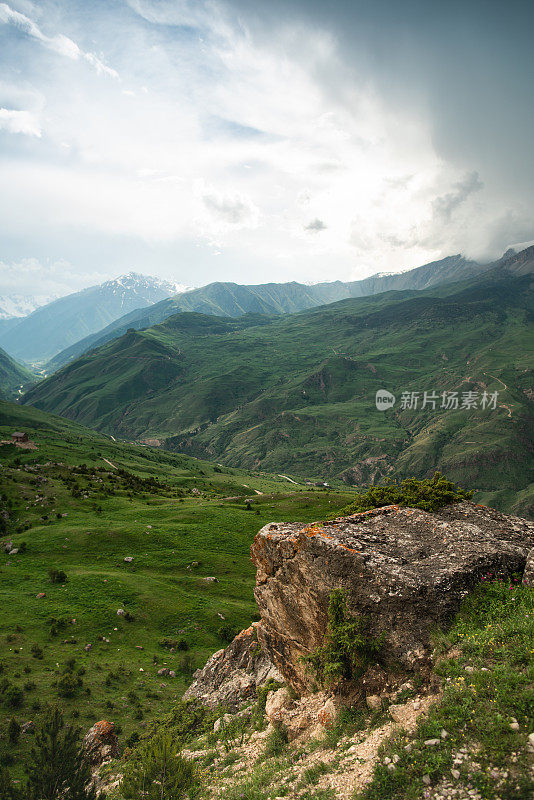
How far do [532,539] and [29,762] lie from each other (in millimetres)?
28638

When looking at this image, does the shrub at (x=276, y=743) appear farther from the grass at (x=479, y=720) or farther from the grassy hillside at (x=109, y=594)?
the grassy hillside at (x=109, y=594)

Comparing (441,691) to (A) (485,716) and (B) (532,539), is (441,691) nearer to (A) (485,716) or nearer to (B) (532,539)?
(A) (485,716)

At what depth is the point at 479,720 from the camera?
28.9ft

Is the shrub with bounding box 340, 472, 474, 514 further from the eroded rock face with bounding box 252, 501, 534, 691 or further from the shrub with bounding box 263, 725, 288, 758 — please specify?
the shrub with bounding box 263, 725, 288, 758

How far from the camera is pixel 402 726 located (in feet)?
35.3

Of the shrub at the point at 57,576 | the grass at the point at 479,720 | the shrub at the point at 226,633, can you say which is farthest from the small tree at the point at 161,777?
the shrub at the point at 57,576

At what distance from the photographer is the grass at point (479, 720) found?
7.80 m

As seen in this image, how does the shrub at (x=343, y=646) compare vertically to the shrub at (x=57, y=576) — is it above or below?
above

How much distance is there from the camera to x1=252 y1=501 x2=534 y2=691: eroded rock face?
13070 millimetres

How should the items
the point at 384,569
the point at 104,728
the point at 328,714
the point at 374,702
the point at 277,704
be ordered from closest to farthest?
1. the point at 374,702
2. the point at 328,714
3. the point at 384,569
4. the point at 277,704
5. the point at 104,728

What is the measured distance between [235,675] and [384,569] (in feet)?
56.0

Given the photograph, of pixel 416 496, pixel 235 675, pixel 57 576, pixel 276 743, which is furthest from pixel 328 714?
pixel 57 576

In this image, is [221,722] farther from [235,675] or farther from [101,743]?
[101,743]

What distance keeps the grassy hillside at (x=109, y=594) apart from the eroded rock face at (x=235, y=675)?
4.82 meters
